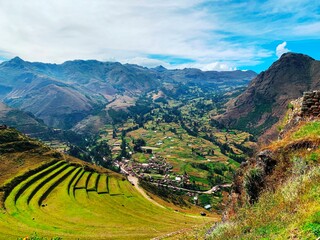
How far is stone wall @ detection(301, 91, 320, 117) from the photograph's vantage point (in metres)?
29.6

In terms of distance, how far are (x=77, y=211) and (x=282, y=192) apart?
212 ft

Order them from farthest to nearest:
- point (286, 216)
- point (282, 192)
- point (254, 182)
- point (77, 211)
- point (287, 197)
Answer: point (77, 211), point (254, 182), point (282, 192), point (287, 197), point (286, 216)

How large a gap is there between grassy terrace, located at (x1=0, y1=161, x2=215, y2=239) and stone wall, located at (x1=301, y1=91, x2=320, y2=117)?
1436 inches

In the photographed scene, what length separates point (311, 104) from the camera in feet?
99.1

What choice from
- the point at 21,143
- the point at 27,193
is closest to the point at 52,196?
the point at 27,193

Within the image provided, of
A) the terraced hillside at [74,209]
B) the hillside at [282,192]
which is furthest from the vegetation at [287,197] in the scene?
the terraced hillside at [74,209]

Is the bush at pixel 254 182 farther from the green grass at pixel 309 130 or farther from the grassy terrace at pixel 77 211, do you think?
the grassy terrace at pixel 77 211

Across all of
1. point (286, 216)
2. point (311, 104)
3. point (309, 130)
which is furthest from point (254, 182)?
point (311, 104)

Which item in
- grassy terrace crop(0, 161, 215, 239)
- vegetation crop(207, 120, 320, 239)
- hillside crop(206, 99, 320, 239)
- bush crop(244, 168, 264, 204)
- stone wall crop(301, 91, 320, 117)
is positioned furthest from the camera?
grassy terrace crop(0, 161, 215, 239)

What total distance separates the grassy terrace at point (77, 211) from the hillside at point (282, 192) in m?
33.9

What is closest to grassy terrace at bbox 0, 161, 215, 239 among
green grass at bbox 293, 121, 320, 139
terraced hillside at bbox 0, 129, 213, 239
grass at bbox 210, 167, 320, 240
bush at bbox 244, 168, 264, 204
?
terraced hillside at bbox 0, 129, 213, 239

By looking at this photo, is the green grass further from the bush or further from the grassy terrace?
the grassy terrace

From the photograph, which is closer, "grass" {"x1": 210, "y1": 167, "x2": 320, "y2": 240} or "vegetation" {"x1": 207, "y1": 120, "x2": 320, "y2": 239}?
"grass" {"x1": 210, "y1": 167, "x2": 320, "y2": 240}

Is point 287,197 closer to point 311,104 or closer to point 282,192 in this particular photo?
point 282,192
